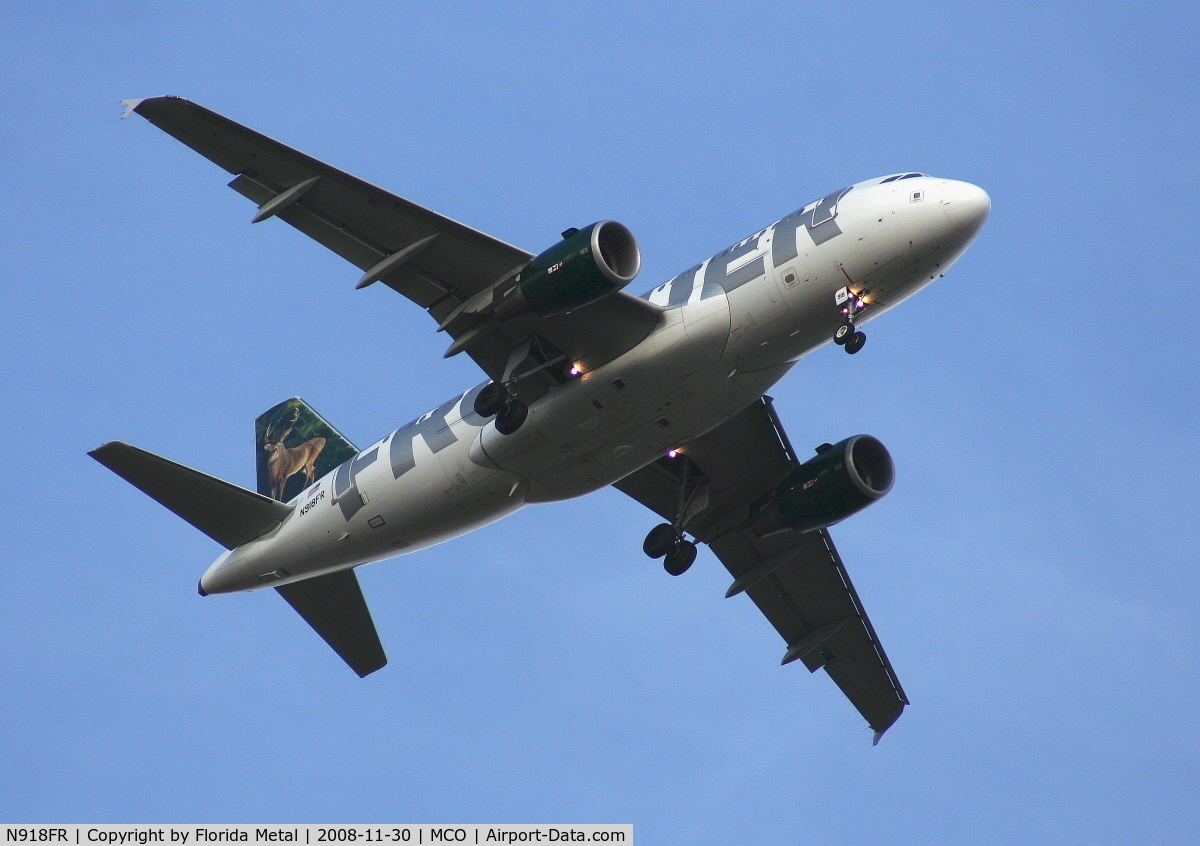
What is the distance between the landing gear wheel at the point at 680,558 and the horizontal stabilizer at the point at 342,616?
850 centimetres

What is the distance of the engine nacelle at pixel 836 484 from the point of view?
3731cm

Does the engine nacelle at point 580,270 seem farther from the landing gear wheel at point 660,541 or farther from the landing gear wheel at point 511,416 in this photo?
the landing gear wheel at point 660,541

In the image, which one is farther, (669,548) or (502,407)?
(669,548)

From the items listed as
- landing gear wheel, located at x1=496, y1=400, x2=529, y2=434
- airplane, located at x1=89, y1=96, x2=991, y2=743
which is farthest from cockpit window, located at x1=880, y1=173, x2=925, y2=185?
landing gear wheel, located at x1=496, y1=400, x2=529, y2=434

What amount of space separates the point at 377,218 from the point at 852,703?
66.0 feet

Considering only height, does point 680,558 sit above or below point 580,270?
below

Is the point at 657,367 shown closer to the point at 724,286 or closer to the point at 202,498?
the point at 724,286

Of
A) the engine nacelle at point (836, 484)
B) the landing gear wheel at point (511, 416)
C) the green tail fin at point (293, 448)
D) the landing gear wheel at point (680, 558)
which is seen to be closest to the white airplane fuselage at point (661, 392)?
the landing gear wheel at point (511, 416)

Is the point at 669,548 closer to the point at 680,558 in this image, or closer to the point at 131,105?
the point at 680,558

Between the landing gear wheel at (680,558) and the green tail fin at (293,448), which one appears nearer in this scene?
the landing gear wheel at (680,558)

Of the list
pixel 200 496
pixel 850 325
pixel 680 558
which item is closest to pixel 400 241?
pixel 200 496

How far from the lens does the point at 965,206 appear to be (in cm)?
3175
